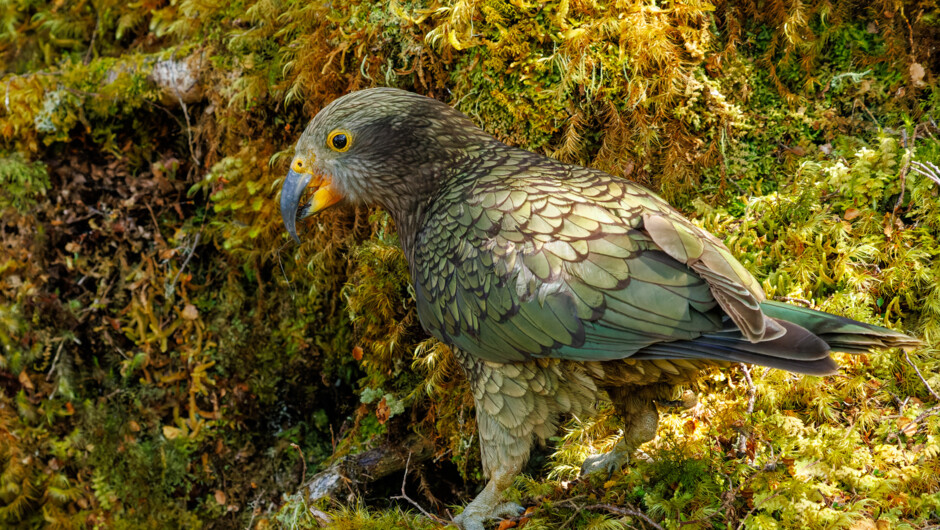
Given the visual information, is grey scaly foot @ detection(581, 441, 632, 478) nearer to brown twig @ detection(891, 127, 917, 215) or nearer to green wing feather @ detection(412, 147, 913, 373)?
green wing feather @ detection(412, 147, 913, 373)

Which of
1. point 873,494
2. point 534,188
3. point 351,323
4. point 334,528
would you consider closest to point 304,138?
point 534,188

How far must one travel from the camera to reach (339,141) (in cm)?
348

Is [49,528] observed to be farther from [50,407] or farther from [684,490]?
[684,490]

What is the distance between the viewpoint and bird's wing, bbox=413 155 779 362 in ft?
8.84

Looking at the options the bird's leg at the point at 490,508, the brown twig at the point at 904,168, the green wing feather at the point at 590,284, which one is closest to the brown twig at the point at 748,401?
the green wing feather at the point at 590,284

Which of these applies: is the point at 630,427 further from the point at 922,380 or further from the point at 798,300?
the point at 922,380

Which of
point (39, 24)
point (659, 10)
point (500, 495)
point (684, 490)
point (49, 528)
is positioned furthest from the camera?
point (39, 24)

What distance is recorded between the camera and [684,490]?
3062mm

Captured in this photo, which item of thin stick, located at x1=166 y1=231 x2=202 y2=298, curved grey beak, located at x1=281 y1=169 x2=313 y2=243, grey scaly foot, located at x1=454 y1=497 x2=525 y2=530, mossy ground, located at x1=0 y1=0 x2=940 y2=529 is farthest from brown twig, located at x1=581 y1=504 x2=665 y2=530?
thin stick, located at x1=166 y1=231 x2=202 y2=298

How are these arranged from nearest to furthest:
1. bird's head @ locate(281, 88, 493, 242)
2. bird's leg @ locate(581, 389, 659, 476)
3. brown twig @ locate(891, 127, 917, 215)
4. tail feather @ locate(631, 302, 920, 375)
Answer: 1. tail feather @ locate(631, 302, 920, 375)
2. bird's leg @ locate(581, 389, 659, 476)
3. bird's head @ locate(281, 88, 493, 242)
4. brown twig @ locate(891, 127, 917, 215)

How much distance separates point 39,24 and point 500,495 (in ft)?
19.0

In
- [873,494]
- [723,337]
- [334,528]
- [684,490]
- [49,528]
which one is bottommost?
[49,528]

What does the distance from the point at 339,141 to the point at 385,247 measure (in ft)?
3.24

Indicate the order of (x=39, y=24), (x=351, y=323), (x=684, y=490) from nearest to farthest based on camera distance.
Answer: (x=684, y=490) < (x=351, y=323) < (x=39, y=24)
